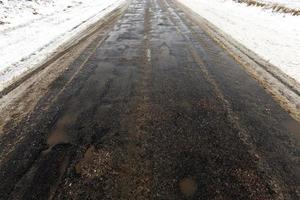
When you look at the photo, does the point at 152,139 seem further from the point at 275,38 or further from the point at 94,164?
the point at 275,38

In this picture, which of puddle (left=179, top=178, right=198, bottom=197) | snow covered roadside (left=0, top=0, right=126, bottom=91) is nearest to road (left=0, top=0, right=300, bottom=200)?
puddle (left=179, top=178, right=198, bottom=197)

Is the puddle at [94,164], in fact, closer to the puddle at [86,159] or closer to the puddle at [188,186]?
the puddle at [86,159]

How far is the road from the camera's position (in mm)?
2906

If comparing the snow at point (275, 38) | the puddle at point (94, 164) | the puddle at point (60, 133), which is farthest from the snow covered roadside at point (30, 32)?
the snow at point (275, 38)

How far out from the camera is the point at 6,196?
9.27 feet

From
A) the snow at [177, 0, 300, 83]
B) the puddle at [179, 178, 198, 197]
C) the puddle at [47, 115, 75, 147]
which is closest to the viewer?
the puddle at [179, 178, 198, 197]

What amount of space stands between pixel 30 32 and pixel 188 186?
35.6ft

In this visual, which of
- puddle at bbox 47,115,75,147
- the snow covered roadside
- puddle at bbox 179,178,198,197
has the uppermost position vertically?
puddle at bbox 179,178,198,197

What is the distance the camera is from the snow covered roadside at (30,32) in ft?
23.7

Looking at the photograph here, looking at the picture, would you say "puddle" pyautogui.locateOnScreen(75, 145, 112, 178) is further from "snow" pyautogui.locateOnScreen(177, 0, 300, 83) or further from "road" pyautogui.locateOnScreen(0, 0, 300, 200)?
"snow" pyautogui.locateOnScreen(177, 0, 300, 83)

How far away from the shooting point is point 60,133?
156 inches

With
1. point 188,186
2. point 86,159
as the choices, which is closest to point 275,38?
point 188,186

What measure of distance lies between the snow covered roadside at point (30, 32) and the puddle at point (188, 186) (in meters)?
4.73

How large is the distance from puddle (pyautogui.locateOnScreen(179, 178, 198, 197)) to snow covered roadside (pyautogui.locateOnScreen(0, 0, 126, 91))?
15.5 feet
